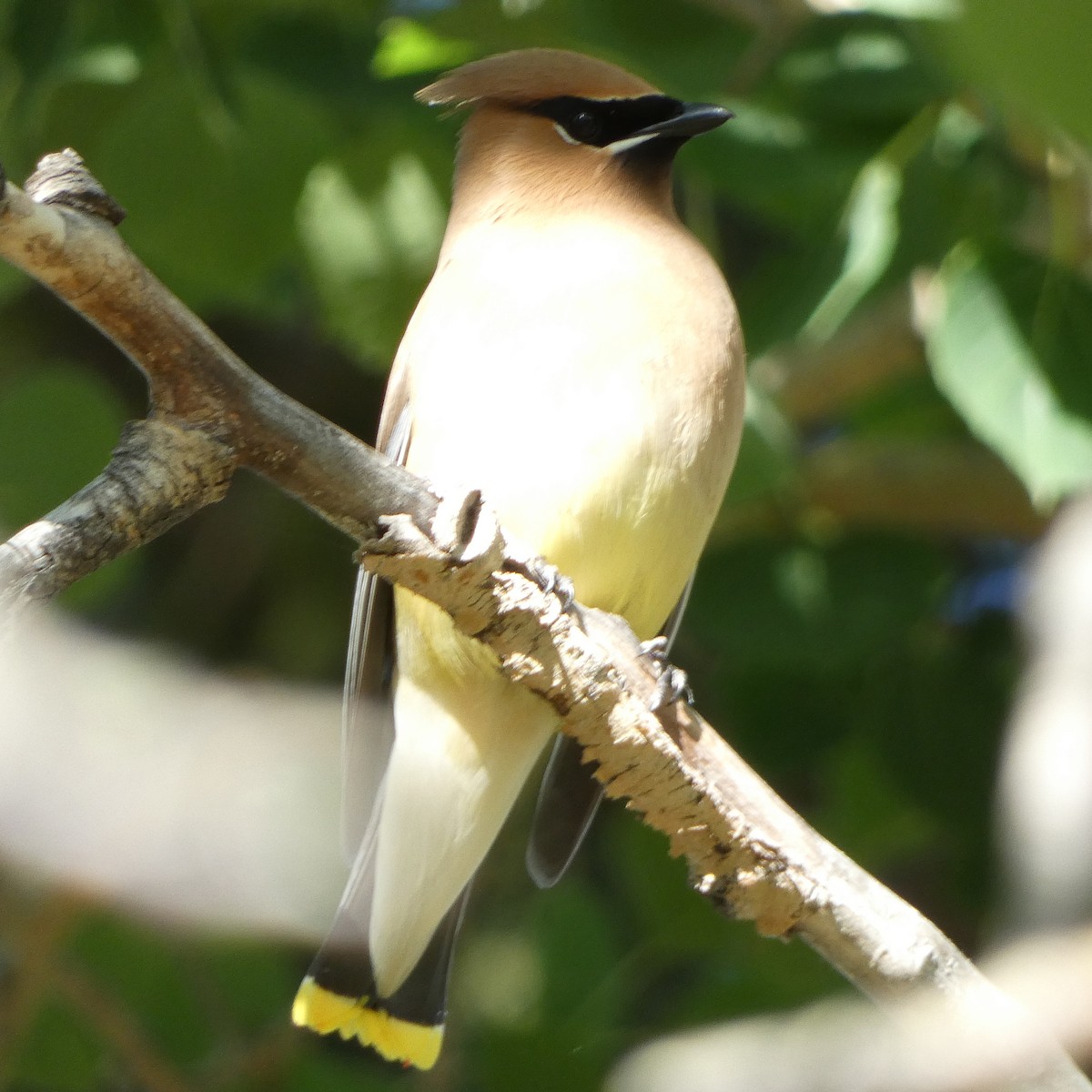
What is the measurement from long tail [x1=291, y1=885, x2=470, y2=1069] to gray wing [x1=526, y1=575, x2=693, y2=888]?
0.27m

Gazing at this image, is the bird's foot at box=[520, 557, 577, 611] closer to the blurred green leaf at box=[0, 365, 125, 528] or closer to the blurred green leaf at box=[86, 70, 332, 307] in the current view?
the blurred green leaf at box=[0, 365, 125, 528]

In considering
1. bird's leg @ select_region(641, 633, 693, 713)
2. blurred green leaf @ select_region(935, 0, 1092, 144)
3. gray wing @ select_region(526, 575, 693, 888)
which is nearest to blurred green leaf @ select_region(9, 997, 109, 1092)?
gray wing @ select_region(526, 575, 693, 888)

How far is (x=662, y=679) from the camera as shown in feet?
8.39

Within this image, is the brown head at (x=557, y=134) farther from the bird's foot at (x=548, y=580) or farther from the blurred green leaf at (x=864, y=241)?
the bird's foot at (x=548, y=580)

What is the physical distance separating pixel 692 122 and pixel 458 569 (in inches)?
54.1

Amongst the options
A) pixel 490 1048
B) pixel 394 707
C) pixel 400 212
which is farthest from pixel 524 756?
pixel 400 212

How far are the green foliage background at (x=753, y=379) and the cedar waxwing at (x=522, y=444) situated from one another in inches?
6.5

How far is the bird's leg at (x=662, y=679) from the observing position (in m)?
2.50

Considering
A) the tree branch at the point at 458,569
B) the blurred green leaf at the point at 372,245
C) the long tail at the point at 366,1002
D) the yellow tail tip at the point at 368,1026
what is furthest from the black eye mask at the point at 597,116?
the yellow tail tip at the point at 368,1026

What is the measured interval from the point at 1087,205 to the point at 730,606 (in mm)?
1097

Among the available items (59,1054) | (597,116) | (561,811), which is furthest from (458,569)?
(59,1054)

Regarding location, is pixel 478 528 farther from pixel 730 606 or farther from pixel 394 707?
pixel 730 606

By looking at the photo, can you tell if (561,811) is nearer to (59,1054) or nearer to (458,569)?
(458,569)

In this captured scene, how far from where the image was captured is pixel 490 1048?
3406 millimetres
